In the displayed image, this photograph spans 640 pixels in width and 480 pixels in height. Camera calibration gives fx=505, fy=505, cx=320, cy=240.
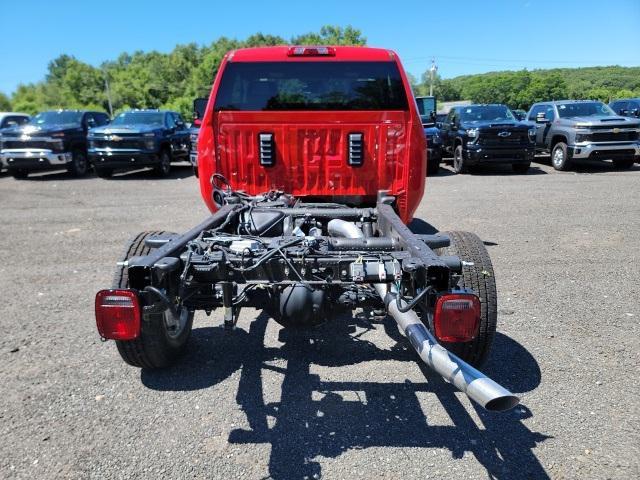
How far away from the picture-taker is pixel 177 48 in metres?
76.8

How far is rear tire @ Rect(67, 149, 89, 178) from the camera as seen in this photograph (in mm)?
14250

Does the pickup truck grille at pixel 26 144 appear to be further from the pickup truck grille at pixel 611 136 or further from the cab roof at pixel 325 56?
the pickup truck grille at pixel 611 136

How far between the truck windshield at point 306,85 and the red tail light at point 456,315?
8.73 feet

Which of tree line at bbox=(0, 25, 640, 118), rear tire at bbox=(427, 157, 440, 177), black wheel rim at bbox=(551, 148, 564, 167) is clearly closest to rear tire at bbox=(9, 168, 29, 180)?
rear tire at bbox=(427, 157, 440, 177)

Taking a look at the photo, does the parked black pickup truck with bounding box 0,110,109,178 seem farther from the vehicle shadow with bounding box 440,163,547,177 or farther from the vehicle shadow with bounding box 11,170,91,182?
the vehicle shadow with bounding box 440,163,547,177

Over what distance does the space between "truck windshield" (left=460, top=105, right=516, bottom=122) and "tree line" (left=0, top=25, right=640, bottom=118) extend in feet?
118

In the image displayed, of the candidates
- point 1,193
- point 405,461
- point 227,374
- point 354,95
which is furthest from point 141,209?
point 405,461

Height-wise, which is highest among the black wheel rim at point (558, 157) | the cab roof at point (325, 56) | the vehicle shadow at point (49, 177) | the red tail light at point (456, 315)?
the cab roof at point (325, 56)

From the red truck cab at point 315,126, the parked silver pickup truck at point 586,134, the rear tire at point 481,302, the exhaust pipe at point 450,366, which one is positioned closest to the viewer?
the exhaust pipe at point 450,366

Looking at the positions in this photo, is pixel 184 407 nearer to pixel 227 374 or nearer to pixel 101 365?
pixel 227 374

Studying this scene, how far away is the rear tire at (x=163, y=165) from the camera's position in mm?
13982

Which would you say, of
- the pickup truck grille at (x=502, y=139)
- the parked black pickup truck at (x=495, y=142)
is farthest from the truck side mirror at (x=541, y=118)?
the pickup truck grille at (x=502, y=139)

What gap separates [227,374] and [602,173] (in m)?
13.2

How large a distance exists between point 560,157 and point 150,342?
45.3 feet
